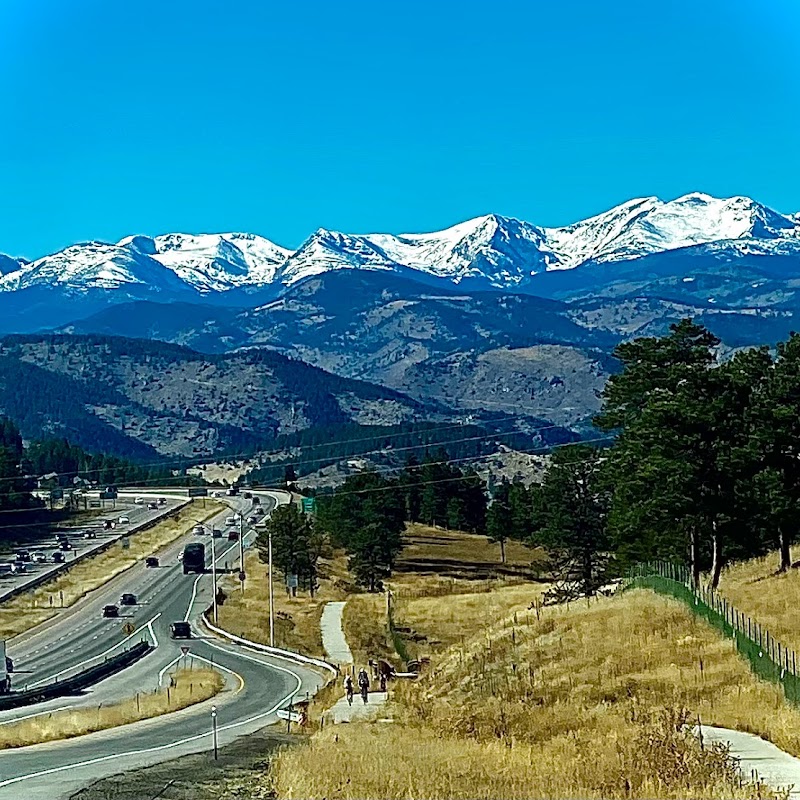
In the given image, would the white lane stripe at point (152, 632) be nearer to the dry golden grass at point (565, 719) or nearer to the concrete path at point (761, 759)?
the dry golden grass at point (565, 719)

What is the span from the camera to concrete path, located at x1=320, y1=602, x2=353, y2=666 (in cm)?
7431

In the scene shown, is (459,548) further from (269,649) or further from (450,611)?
(269,649)

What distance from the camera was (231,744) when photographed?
30.6 meters

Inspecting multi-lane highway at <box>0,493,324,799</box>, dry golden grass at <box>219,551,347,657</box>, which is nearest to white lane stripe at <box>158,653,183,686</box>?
multi-lane highway at <box>0,493,324,799</box>

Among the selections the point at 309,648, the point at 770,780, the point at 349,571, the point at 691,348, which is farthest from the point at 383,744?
the point at 349,571

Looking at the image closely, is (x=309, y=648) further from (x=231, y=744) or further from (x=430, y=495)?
(x=430, y=495)

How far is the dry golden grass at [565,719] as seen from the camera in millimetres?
18547

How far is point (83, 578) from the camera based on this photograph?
134 meters

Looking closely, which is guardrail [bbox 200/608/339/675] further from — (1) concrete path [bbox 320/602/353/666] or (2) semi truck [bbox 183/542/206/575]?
(2) semi truck [bbox 183/542/206/575]

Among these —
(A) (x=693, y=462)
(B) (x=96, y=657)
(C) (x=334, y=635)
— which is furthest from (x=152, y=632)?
(A) (x=693, y=462)

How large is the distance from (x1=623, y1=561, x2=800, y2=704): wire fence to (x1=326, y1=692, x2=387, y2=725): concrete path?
873 cm

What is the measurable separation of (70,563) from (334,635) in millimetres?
63863

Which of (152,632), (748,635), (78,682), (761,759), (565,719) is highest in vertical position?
(748,635)

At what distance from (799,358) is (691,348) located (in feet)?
37.4
